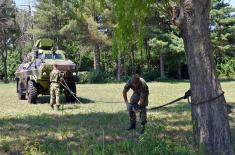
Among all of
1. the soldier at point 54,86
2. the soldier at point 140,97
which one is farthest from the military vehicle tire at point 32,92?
the soldier at point 140,97

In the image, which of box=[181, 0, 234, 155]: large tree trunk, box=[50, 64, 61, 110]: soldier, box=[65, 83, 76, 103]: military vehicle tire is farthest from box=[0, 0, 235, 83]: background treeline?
box=[181, 0, 234, 155]: large tree trunk

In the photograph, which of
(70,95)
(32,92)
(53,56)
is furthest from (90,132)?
(53,56)

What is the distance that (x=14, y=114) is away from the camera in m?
14.4

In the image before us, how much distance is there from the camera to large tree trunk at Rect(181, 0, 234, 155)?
6781 millimetres

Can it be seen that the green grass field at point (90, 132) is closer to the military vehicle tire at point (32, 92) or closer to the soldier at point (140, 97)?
the soldier at point (140, 97)

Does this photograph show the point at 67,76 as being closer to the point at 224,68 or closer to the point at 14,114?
the point at 14,114

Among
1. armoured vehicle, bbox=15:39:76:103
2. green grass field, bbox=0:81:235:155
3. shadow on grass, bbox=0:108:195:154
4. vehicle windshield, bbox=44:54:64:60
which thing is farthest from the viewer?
vehicle windshield, bbox=44:54:64:60

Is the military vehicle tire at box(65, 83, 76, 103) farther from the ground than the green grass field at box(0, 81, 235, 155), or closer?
farther from the ground

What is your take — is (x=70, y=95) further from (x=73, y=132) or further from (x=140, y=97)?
(x=140, y=97)

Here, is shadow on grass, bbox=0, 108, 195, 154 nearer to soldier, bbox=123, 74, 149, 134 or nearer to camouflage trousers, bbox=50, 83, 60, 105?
soldier, bbox=123, 74, 149, 134

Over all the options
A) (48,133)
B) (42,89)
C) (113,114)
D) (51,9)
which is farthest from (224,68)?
(48,133)

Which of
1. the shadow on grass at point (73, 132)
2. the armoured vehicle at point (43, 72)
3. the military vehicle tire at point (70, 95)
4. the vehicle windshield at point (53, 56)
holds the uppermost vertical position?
the vehicle windshield at point (53, 56)

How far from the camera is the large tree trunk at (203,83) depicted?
678 cm

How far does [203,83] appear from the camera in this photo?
6.88 meters
